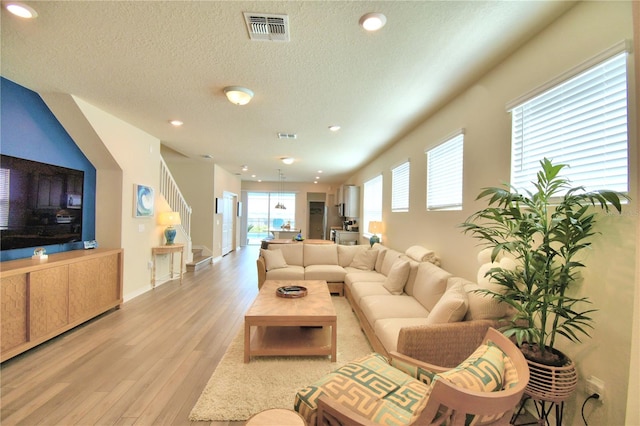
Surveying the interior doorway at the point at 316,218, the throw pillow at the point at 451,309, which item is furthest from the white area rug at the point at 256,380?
the interior doorway at the point at 316,218

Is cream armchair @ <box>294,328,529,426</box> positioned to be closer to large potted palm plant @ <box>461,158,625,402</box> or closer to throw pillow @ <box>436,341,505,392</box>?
throw pillow @ <box>436,341,505,392</box>

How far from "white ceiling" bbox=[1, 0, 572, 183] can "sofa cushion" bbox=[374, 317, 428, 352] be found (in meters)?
2.34

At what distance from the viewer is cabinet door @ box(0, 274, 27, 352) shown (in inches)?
95.9

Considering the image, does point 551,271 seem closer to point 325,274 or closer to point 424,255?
point 424,255

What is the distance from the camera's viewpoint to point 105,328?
3338mm

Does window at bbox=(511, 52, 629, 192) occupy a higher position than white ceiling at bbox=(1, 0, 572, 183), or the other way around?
white ceiling at bbox=(1, 0, 572, 183)

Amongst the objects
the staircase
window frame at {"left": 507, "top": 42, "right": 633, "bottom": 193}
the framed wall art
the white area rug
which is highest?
window frame at {"left": 507, "top": 42, "right": 633, "bottom": 193}

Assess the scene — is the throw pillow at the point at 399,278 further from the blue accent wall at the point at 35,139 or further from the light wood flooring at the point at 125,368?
the blue accent wall at the point at 35,139

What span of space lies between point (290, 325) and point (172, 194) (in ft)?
15.1

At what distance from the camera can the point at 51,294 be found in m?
2.90

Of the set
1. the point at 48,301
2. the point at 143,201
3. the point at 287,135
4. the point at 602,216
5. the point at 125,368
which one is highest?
the point at 287,135

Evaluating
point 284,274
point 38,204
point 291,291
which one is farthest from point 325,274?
point 38,204

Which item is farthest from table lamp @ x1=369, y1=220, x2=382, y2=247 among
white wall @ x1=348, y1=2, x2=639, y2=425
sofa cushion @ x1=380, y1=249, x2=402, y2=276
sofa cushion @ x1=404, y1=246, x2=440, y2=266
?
white wall @ x1=348, y1=2, x2=639, y2=425

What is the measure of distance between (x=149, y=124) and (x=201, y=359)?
11.9ft
